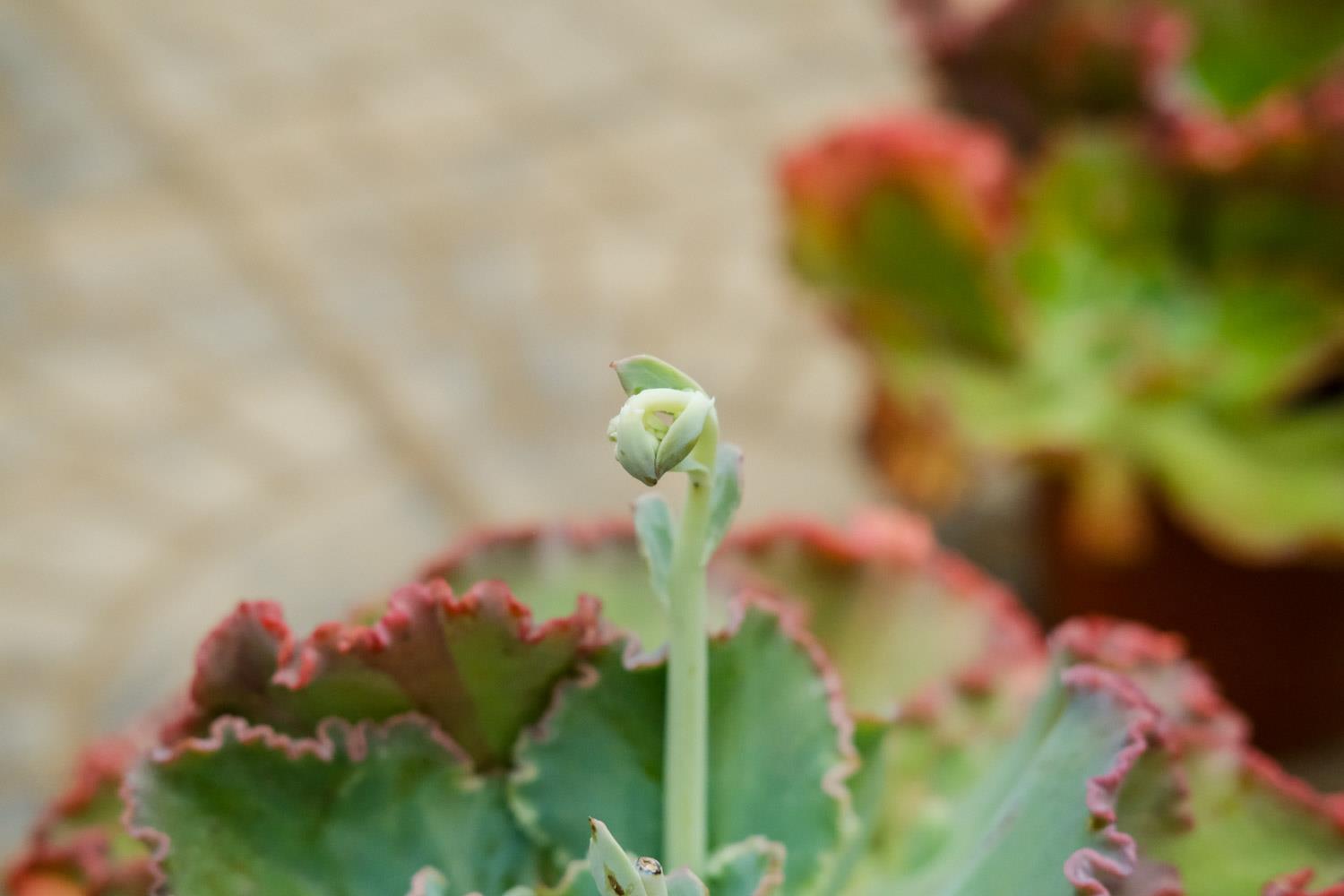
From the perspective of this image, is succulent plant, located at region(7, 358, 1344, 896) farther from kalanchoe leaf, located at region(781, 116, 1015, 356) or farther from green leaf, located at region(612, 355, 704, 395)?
kalanchoe leaf, located at region(781, 116, 1015, 356)

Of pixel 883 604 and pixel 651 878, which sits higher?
pixel 883 604

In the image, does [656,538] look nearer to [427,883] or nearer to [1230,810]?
[427,883]

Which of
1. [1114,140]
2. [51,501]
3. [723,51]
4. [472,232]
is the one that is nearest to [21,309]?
[51,501]

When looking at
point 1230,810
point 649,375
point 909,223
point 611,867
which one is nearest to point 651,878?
point 611,867

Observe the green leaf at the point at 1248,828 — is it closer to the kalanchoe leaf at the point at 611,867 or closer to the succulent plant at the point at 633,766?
the succulent plant at the point at 633,766

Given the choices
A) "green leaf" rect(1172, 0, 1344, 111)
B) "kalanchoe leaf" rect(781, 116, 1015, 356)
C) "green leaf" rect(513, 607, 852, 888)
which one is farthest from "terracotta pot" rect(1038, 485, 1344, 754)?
"green leaf" rect(513, 607, 852, 888)

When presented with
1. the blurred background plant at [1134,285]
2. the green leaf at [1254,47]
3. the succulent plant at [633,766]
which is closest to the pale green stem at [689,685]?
the succulent plant at [633,766]

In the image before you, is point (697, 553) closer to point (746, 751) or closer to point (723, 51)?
point (746, 751)
